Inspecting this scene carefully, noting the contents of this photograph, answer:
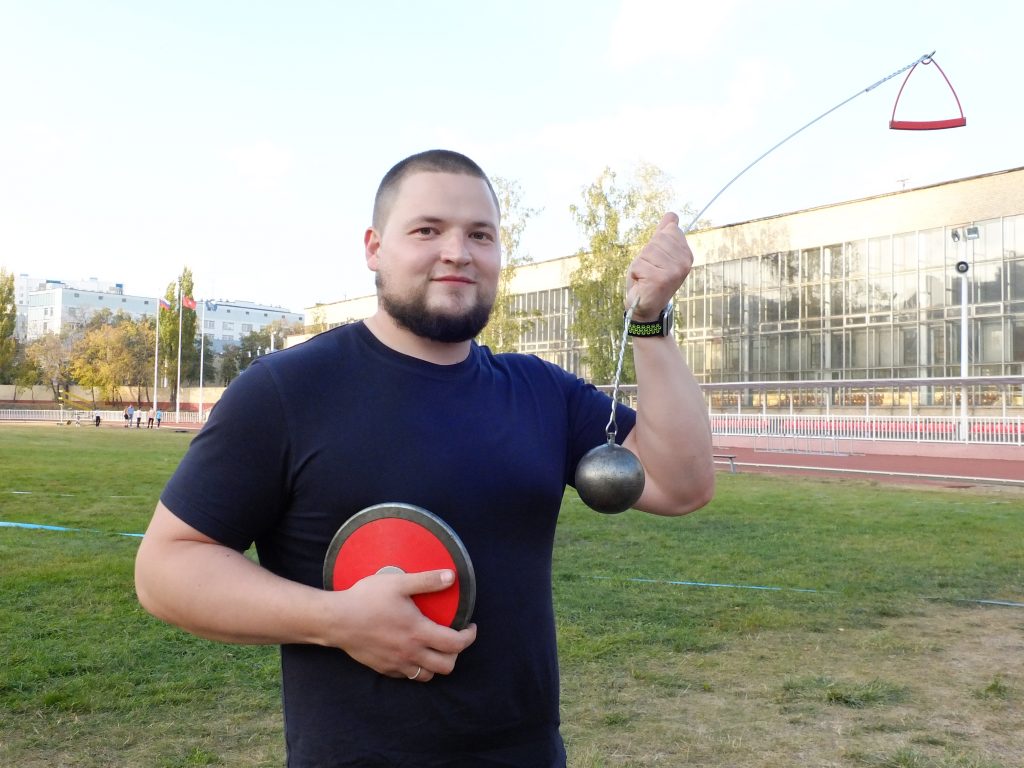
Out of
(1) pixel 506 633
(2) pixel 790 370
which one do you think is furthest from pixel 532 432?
(2) pixel 790 370

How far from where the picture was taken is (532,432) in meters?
1.96

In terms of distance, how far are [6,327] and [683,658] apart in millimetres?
81737

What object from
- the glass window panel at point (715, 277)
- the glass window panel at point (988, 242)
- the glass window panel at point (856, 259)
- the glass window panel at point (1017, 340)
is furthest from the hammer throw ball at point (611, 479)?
the glass window panel at point (715, 277)

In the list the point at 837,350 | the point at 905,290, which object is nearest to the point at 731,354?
the point at 837,350

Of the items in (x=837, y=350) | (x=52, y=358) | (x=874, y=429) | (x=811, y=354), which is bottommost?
(x=874, y=429)

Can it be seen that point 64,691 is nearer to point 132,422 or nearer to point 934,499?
point 934,499

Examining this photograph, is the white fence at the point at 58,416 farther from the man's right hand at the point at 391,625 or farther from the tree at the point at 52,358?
the man's right hand at the point at 391,625

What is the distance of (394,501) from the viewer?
172 cm

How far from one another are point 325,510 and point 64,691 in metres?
4.40

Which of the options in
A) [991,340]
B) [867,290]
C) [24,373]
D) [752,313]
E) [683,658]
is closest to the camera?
[683,658]

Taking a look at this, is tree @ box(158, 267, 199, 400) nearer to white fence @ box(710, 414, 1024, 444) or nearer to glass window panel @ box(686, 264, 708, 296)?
glass window panel @ box(686, 264, 708, 296)

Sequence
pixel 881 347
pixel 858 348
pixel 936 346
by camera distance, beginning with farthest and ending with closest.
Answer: pixel 858 348 → pixel 881 347 → pixel 936 346

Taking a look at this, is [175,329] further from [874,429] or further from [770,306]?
[874,429]

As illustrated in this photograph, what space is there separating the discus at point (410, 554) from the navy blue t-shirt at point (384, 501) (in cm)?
8
